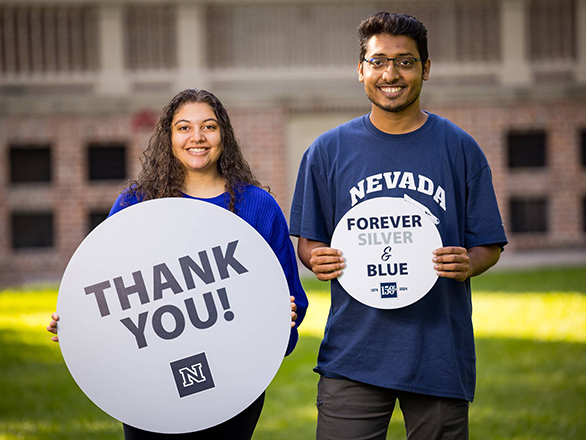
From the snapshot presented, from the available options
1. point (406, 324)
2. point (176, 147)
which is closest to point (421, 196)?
point (406, 324)

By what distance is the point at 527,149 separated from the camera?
12.3 metres

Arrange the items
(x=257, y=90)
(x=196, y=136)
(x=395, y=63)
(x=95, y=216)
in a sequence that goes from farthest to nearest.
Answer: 1. (x=257, y=90)
2. (x=95, y=216)
3. (x=196, y=136)
4. (x=395, y=63)

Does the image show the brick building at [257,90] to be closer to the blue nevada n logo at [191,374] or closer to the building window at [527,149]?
the building window at [527,149]

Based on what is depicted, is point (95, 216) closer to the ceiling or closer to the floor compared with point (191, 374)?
closer to the floor

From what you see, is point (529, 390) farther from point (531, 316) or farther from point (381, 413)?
point (381, 413)

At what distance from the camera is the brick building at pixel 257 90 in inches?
458

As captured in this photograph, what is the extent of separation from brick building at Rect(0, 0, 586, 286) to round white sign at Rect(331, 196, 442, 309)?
9655 millimetres

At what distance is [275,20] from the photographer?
485 inches

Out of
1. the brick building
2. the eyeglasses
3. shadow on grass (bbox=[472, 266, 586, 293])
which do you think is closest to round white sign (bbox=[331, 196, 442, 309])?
the eyeglasses

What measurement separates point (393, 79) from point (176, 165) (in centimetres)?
77

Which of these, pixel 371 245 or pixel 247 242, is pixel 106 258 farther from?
pixel 371 245

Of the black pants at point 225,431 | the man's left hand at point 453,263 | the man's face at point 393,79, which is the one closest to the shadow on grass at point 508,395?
the black pants at point 225,431

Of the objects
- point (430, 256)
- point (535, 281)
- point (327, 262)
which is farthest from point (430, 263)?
point (535, 281)

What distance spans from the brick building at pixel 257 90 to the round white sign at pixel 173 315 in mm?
9579
